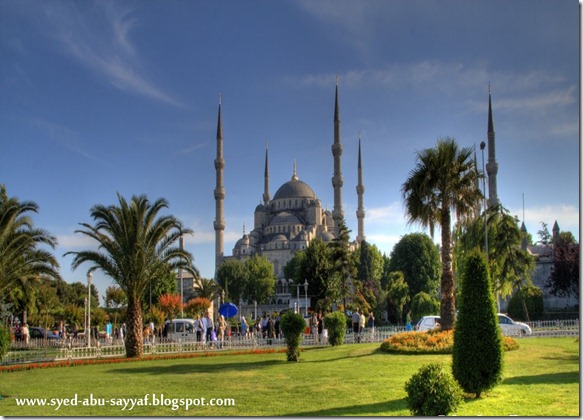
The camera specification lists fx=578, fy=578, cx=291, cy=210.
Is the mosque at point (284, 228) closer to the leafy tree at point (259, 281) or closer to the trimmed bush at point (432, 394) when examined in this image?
the leafy tree at point (259, 281)

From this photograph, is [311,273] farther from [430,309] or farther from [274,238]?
[274,238]

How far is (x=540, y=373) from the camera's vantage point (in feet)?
33.6

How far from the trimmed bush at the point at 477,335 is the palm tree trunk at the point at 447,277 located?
20.8 feet

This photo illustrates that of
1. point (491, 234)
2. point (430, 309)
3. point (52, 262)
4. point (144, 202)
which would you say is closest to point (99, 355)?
point (52, 262)

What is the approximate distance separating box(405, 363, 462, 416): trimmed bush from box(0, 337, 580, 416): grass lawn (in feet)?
1.85

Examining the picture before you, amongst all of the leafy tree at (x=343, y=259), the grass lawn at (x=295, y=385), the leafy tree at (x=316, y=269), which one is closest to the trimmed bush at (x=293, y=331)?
the grass lawn at (x=295, y=385)

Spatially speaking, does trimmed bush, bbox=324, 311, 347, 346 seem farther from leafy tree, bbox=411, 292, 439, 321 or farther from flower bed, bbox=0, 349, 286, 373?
leafy tree, bbox=411, 292, 439, 321

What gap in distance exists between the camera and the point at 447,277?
14906 millimetres

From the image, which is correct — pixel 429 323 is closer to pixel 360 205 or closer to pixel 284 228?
pixel 360 205

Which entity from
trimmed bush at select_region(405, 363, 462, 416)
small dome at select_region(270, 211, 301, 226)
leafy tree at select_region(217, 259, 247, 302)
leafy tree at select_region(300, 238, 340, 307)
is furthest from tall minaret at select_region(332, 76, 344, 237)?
trimmed bush at select_region(405, 363, 462, 416)

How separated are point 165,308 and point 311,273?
11.3m

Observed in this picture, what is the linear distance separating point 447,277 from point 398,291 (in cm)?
2863

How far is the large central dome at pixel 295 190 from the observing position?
312ft

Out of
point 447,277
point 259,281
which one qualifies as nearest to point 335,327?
point 447,277
